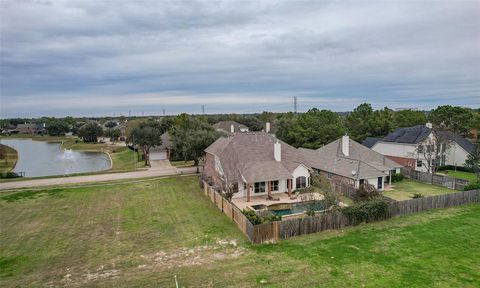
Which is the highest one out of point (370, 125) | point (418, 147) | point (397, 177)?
point (370, 125)

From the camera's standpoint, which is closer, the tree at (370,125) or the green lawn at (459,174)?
the green lawn at (459,174)

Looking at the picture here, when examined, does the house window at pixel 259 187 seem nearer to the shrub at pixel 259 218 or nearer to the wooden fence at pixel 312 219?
the wooden fence at pixel 312 219

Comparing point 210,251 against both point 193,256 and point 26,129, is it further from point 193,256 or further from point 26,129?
point 26,129

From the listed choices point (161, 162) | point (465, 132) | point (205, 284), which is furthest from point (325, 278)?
point (465, 132)

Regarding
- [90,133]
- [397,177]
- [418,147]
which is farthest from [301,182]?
[90,133]

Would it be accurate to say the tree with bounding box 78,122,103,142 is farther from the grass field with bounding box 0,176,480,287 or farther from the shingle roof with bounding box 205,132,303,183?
the grass field with bounding box 0,176,480,287

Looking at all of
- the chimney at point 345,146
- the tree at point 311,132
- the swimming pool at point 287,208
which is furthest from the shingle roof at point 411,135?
the swimming pool at point 287,208

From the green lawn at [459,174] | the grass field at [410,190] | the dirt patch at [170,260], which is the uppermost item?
the dirt patch at [170,260]
